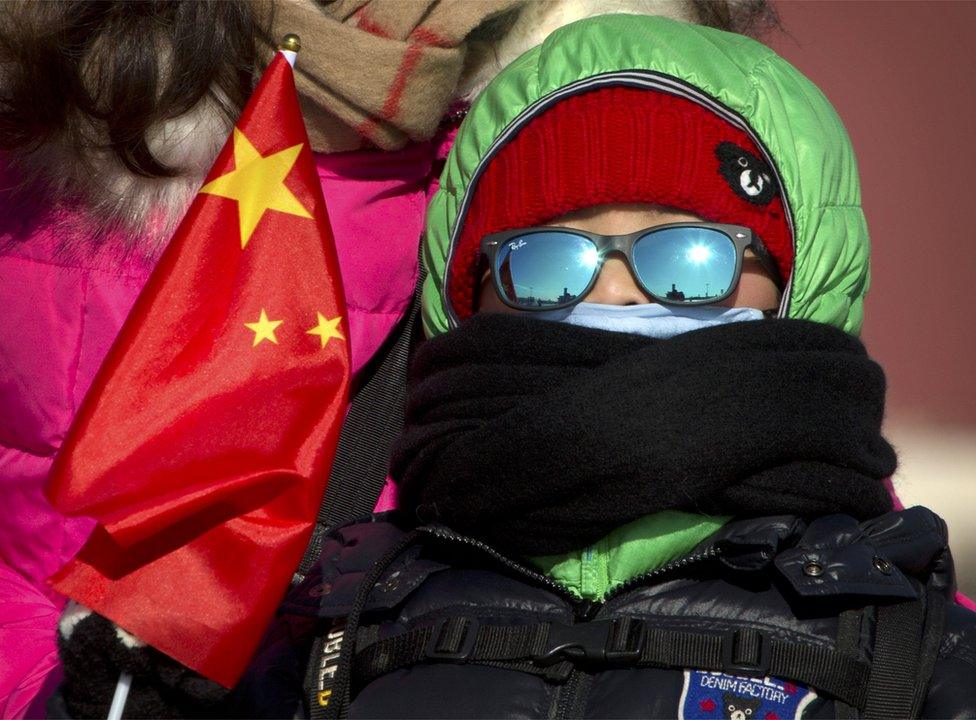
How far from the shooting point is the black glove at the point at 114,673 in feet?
4.80

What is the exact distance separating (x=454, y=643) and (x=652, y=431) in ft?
1.17

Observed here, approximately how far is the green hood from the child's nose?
8.8 inches

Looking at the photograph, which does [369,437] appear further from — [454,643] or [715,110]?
[715,110]

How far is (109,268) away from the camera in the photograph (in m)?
1.84

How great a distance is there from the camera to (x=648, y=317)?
1650 millimetres

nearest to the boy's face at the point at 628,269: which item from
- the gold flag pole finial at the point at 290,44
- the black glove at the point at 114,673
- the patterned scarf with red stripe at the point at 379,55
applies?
the patterned scarf with red stripe at the point at 379,55

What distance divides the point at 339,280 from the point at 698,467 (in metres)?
0.51

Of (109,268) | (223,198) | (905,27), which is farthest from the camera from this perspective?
(905,27)

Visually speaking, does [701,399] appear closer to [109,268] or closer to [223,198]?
[223,198]

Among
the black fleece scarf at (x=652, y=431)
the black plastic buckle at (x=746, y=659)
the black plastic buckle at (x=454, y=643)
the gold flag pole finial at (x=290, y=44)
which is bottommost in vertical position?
the black plastic buckle at (x=454, y=643)

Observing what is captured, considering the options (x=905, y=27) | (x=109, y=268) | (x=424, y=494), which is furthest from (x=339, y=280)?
(x=905, y=27)

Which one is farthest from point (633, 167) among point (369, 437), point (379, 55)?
point (369, 437)

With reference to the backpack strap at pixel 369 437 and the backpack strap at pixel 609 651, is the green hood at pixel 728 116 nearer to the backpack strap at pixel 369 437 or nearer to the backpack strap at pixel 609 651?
the backpack strap at pixel 369 437

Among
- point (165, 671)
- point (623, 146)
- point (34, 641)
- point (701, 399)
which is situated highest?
point (623, 146)
